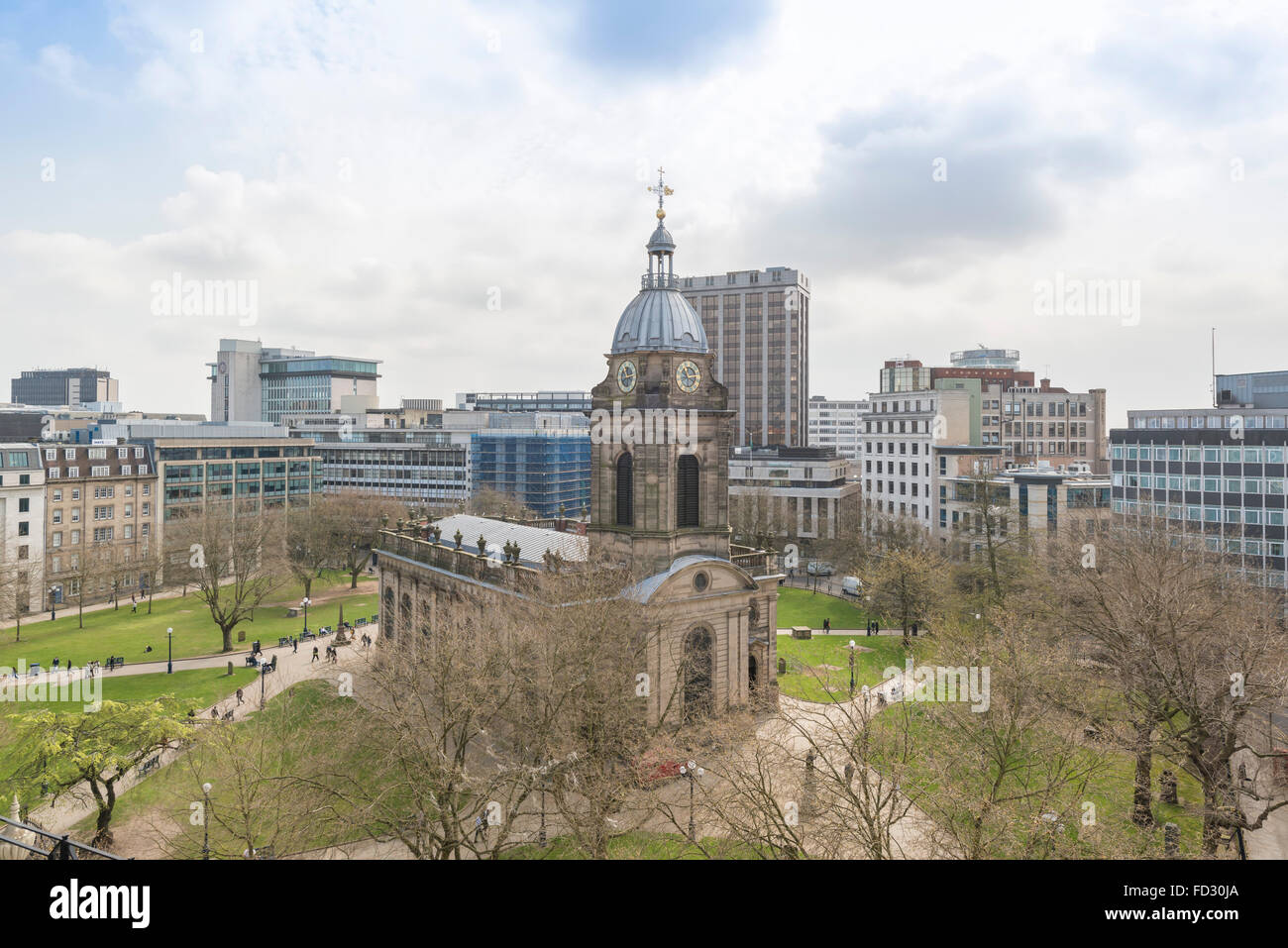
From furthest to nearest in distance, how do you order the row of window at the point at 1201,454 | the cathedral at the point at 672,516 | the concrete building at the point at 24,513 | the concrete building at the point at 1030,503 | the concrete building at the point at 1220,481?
1. the concrete building at the point at 24,513
2. the concrete building at the point at 1030,503
3. the row of window at the point at 1201,454
4. the concrete building at the point at 1220,481
5. the cathedral at the point at 672,516

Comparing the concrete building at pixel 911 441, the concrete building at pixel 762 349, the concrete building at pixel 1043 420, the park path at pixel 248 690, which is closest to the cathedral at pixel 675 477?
the park path at pixel 248 690

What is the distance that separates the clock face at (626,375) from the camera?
41.1m

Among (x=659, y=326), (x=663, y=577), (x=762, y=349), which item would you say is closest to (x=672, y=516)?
(x=663, y=577)

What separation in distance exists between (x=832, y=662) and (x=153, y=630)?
5642 cm

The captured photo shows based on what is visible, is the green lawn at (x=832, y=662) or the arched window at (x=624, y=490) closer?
the arched window at (x=624, y=490)

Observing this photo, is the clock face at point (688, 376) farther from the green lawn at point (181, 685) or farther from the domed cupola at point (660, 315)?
the green lawn at point (181, 685)

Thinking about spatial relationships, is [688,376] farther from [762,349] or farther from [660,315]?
[762,349]

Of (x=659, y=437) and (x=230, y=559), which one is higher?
(x=659, y=437)

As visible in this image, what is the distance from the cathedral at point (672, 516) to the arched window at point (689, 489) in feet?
0.18

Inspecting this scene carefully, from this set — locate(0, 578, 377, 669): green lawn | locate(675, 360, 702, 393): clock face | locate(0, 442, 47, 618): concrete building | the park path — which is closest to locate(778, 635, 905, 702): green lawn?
locate(675, 360, 702, 393): clock face

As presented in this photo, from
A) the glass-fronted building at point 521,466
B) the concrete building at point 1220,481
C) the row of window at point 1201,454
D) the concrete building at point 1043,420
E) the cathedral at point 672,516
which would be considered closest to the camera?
the cathedral at point 672,516

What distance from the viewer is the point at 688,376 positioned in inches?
1608

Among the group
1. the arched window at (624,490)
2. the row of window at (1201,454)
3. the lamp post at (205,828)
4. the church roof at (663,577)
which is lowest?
the lamp post at (205,828)

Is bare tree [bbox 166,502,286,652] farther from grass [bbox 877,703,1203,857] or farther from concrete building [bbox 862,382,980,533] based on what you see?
concrete building [bbox 862,382,980,533]
